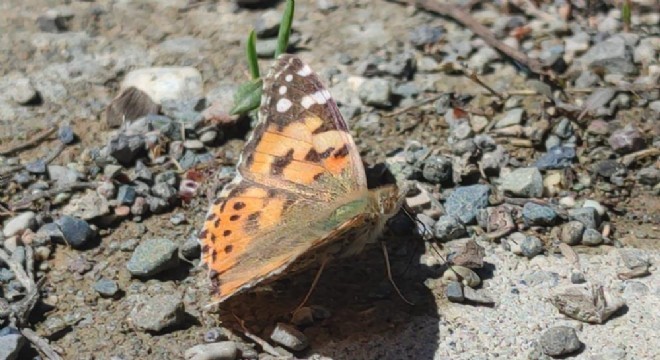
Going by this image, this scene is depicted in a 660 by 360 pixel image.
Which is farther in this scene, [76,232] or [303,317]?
[76,232]

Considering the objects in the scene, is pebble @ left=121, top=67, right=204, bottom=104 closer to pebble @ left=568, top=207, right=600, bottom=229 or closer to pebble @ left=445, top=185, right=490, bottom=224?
pebble @ left=445, top=185, right=490, bottom=224

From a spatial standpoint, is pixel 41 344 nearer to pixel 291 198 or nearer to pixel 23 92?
pixel 291 198

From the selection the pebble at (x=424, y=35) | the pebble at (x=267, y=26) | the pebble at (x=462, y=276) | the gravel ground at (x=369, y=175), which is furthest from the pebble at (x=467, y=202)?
the pebble at (x=267, y=26)

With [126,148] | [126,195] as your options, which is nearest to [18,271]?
[126,195]

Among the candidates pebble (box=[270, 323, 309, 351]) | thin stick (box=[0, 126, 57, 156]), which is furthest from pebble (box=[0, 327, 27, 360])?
thin stick (box=[0, 126, 57, 156])

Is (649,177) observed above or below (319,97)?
below

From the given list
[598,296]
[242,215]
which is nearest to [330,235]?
[242,215]

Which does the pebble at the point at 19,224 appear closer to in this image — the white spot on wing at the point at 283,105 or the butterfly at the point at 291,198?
the butterfly at the point at 291,198
